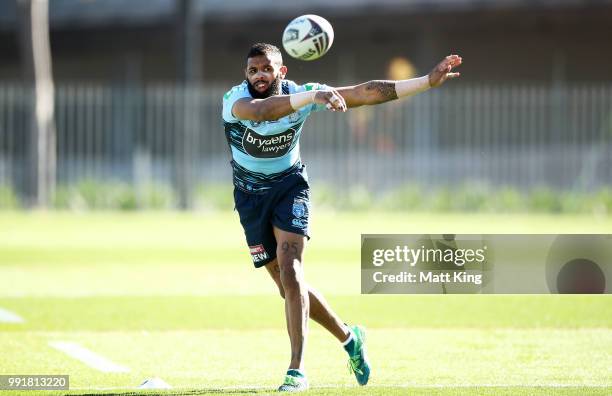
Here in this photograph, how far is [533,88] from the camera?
116ft

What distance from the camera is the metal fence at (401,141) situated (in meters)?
32.1

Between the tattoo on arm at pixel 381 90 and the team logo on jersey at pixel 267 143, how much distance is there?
2.22ft

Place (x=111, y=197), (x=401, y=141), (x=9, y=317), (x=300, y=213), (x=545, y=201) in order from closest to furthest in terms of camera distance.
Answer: (x=300, y=213), (x=9, y=317), (x=545, y=201), (x=111, y=197), (x=401, y=141)

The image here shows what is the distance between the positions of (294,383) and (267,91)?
2017 mm

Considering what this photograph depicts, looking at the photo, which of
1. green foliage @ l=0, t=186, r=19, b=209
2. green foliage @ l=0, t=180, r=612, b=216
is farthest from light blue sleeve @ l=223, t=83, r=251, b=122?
green foliage @ l=0, t=186, r=19, b=209

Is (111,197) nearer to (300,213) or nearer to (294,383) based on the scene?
(300,213)

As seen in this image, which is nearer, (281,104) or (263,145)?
(281,104)

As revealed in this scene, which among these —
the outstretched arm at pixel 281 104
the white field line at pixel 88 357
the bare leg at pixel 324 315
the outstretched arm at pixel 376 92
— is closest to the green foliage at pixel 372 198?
the white field line at pixel 88 357

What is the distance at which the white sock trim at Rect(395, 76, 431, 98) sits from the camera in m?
8.12

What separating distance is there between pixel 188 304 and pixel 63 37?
2868 cm

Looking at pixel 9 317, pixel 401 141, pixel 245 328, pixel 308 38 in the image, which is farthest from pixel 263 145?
pixel 401 141

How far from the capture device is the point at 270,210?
28.6 feet

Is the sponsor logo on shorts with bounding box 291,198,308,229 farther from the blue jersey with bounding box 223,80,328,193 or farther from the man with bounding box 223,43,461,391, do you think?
the blue jersey with bounding box 223,80,328,193

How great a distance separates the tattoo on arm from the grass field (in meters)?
1.96
